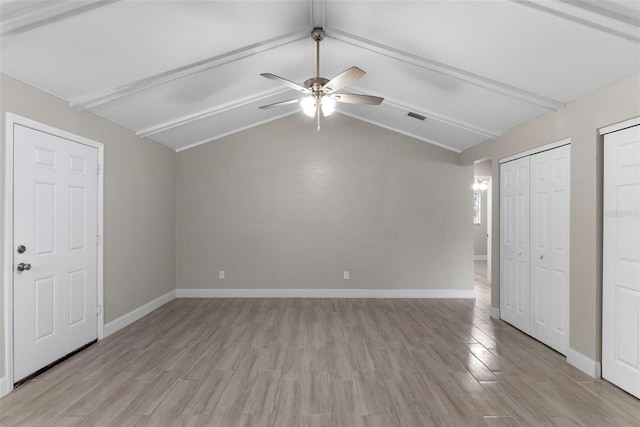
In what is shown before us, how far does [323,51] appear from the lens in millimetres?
3877

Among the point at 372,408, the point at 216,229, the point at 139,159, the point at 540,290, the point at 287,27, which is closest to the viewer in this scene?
the point at 372,408

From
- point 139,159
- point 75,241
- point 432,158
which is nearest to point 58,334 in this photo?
point 75,241

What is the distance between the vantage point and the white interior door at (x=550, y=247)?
3553 millimetres

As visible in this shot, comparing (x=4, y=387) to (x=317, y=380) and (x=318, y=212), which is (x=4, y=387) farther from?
(x=318, y=212)

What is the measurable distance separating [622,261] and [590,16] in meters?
1.89

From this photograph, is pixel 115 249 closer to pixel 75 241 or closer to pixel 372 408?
pixel 75 241

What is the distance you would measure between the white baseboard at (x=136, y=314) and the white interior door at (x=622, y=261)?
5.05m

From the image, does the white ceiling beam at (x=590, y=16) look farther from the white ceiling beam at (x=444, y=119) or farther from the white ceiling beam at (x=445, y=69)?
the white ceiling beam at (x=444, y=119)

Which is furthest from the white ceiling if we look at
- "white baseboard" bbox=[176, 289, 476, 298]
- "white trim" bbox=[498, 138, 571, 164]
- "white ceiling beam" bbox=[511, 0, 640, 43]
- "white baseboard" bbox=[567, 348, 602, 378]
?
"white baseboard" bbox=[176, 289, 476, 298]

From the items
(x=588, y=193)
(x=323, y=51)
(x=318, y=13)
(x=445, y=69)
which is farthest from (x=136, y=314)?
(x=588, y=193)

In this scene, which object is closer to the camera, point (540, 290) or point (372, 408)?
point (372, 408)

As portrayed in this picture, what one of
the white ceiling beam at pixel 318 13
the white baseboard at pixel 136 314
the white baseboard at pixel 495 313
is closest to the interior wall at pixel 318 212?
the white baseboard at pixel 136 314

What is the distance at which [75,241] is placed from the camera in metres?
3.63

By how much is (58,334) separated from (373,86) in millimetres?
4396
